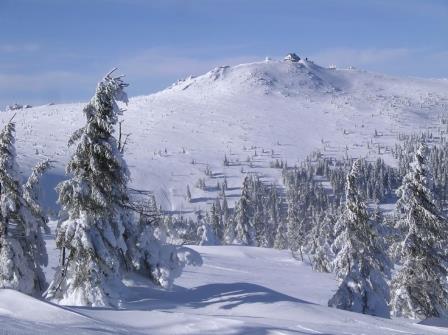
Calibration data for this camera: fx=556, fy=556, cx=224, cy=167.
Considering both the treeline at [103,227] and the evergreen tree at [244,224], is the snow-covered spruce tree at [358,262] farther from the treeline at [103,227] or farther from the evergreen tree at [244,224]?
the evergreen tree at [244,224]

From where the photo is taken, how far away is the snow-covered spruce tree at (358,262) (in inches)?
1146

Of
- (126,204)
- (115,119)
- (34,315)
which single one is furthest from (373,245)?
(34,315)

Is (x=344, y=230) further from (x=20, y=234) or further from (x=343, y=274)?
(x=20, y=234)

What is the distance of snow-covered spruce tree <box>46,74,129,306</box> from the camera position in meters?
17.9

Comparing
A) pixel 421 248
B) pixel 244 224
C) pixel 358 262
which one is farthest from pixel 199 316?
pixel 244 224

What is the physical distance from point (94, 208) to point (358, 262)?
1639cm

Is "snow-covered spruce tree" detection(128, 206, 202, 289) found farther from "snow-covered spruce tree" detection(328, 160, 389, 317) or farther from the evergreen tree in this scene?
the evergreen tree

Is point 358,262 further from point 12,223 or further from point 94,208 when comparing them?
point 12,223

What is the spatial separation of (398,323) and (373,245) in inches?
635

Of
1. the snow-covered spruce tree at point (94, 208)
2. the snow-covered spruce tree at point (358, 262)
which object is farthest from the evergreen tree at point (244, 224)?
the snow-covered spruce tree at point (94, 208)

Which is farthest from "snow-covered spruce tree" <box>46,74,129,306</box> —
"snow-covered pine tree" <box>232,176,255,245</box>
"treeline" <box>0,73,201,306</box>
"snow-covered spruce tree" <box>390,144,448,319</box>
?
"snow-covered pine tree" <box>232,176,255,245</box>

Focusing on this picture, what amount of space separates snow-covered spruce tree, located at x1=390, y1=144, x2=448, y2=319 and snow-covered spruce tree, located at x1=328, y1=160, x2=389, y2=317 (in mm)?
1886

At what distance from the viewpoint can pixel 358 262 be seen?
2961cm

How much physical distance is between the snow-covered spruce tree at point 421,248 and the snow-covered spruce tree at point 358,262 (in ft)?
6.19
